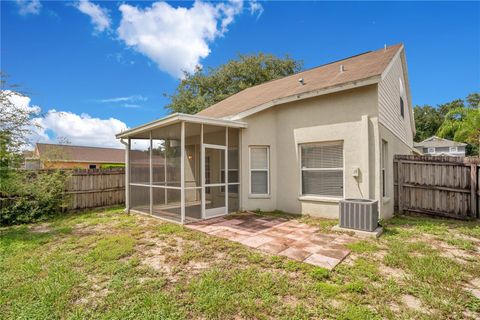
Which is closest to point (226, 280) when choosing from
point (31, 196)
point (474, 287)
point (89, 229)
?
point (474, 287)

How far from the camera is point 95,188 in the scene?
9.45 m

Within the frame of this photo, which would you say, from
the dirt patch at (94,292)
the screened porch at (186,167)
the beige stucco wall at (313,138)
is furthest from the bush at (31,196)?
the beige stucco wall at (313,138)

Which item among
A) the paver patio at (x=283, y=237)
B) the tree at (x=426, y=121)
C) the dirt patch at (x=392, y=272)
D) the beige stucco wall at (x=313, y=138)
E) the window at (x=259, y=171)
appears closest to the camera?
the dirt patch at (x=392, y=272)

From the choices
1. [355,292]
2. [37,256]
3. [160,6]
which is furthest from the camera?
[160,6]

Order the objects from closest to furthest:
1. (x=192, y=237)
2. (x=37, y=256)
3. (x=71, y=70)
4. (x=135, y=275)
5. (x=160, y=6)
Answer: (x=135, y=275) < (x=37, y=256) < (x=192, y=237) < (x=160, y=6) < (x=71, y=70)

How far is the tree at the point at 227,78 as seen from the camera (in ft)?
74.7

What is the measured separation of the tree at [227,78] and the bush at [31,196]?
15281 mm

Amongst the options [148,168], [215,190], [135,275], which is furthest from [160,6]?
[135,275]

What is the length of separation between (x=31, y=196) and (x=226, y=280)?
822 centimetres

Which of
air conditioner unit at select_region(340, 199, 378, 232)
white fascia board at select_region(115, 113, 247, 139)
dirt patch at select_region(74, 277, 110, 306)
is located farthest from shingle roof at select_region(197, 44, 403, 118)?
dirt patch at select_region(74, 277, 110, 306)

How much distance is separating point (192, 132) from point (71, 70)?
29.3 feet

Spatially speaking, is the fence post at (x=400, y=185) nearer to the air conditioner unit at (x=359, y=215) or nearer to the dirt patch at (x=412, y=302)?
the air conditioner unit at (x=359, y=215)

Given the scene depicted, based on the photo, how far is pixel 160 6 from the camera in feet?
27.2

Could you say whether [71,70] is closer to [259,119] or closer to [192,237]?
[259,119]
